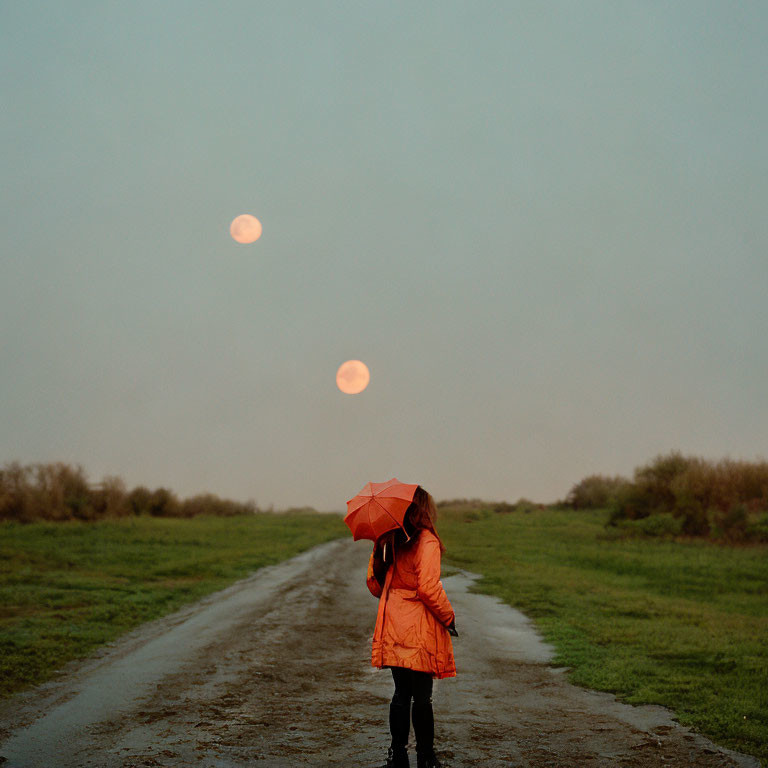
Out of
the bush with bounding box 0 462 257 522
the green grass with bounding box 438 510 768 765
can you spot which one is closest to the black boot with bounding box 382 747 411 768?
the green grass with bounding box 438 510 768 765

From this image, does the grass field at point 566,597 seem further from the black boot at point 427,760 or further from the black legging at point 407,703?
the black legging at point 407,703

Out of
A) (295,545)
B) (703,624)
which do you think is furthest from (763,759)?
(295,545)

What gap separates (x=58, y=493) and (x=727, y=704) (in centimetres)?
4132

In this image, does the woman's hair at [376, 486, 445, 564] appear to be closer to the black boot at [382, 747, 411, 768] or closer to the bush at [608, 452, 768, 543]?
the black boot at [382, 747, 411, 768]

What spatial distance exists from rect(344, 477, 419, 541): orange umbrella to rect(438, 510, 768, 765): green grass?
13.3 ft

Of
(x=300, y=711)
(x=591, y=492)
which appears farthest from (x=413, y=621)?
(x=591, y=492)

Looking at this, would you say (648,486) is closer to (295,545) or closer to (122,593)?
(295,545)

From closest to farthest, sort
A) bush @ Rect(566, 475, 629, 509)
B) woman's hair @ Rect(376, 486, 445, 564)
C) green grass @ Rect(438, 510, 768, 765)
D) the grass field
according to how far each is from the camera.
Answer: woman's hair @ Rect(376, 486, 445, 564) < green grass @ Rect(438, 510, 768, 765) < the grass field < bush @ Rect(566, 475, 629, 509)

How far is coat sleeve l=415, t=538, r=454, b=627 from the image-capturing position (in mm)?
5152

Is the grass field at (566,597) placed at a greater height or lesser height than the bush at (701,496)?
lesser

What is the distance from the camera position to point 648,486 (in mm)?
38156

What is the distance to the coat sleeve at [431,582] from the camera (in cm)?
515

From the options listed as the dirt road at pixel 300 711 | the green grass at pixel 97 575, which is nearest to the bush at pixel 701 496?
the green grass at pixel 97 575

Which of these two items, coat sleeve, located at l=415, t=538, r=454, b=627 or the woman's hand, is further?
the woman's hand
